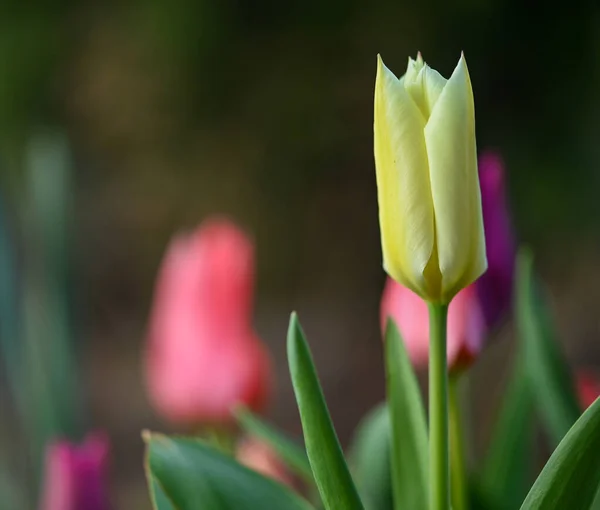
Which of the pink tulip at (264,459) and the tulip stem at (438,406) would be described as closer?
the tulip stem at (438,406)

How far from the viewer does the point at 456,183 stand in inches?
5.7

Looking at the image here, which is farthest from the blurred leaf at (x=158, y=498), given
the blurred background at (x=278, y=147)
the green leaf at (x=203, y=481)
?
the blurred background at (x=278, y=147)

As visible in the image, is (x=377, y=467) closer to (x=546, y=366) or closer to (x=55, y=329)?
(x=546, y=366)

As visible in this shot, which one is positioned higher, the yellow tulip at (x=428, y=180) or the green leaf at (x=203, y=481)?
the yellow tulip at (x=428, y=180)

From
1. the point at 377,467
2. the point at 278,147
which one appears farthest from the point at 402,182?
the point at 278,147

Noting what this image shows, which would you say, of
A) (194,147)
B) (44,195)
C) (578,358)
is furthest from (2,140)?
(44,195)

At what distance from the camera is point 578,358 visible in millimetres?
1354

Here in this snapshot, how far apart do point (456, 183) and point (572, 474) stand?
0.05m

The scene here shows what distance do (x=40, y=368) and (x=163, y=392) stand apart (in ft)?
0.22

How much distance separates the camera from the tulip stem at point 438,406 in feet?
0.49

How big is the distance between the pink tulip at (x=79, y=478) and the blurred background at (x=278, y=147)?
A: 1.05 meters

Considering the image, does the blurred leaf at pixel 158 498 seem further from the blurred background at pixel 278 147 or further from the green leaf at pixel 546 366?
the blurred background at pixel 278 147

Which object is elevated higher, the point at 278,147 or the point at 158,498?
the point at 278,147

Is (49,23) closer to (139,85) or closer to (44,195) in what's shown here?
(139,85)
